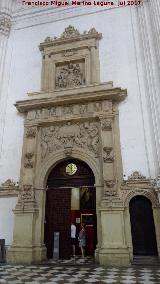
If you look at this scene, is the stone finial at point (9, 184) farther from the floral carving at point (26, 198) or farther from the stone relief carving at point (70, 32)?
the stone relief carving at point (70, 32)

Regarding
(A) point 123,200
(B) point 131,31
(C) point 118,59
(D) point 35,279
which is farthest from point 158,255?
(B) point 131,31

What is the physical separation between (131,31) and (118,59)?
1374 millimetres

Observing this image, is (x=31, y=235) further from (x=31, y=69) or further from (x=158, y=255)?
(x=31, y=69)

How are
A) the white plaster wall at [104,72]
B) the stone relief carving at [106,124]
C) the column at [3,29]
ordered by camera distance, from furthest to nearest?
the column at [3,29] → the stone relief carving at [106,124] → the white plaster wall at [104,72]

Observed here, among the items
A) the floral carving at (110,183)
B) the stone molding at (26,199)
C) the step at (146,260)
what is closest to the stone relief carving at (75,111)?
the floral carving at (110,183)

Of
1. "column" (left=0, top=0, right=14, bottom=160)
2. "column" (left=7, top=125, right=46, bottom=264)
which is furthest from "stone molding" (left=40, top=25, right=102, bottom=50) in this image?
"column" (left=7, top=125, right=46, bottom=264)

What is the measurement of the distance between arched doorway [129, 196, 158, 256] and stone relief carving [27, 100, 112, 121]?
2577mm

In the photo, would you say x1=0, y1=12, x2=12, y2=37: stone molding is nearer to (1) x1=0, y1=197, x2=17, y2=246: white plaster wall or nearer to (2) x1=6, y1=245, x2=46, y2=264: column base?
(1) x1=0, y1=197, x2=17, y2=246: white plaster wall

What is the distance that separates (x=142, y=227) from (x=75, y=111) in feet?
14.3

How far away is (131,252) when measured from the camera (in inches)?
276

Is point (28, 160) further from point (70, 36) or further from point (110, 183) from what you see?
point (70, 36)

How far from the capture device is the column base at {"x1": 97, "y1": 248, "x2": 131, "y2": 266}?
22.2ft

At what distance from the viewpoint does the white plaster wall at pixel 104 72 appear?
26.8 ft

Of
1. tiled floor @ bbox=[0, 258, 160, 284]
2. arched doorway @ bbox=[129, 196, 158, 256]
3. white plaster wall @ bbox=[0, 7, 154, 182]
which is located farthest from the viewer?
white plaster wall @ bbox=[0, 7, 154, 182]
